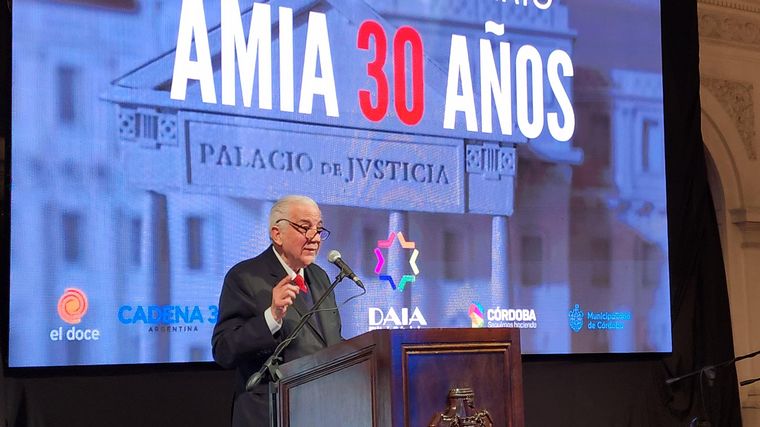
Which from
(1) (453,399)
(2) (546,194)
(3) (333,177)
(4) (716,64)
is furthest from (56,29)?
(4) (716,64)

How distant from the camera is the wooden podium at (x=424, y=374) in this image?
205cm

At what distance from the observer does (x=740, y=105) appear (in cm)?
718

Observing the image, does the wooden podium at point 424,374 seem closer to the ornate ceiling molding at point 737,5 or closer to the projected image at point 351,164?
the projected image at point 351,164

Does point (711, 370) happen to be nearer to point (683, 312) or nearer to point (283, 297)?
point (683, 312)

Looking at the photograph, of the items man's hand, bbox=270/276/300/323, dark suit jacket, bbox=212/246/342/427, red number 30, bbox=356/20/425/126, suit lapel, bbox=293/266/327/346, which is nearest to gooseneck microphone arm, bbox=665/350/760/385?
red number 30, bbox=356/20/425/126

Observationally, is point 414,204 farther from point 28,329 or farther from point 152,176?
point 28,329

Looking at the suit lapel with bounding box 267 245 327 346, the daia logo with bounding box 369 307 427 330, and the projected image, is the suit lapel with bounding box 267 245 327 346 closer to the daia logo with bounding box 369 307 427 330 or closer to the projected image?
the projected image

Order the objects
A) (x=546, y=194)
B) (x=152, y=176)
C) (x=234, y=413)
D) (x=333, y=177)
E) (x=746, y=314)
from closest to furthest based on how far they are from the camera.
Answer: (x=234, y=413) → (x=152, y=176) → (x=333, y=177) → (x=546, y=194) → (x=746, y=314)

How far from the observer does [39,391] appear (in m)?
4.68

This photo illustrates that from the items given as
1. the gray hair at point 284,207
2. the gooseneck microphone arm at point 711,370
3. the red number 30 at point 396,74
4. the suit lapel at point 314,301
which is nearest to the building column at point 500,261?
the red number 30 at point 396,74

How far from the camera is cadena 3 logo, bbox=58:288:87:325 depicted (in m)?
4.42

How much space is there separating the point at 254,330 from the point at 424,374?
49.7 inches

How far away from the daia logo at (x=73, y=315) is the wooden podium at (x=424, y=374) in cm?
240

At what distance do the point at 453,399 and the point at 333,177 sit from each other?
3070 mm
